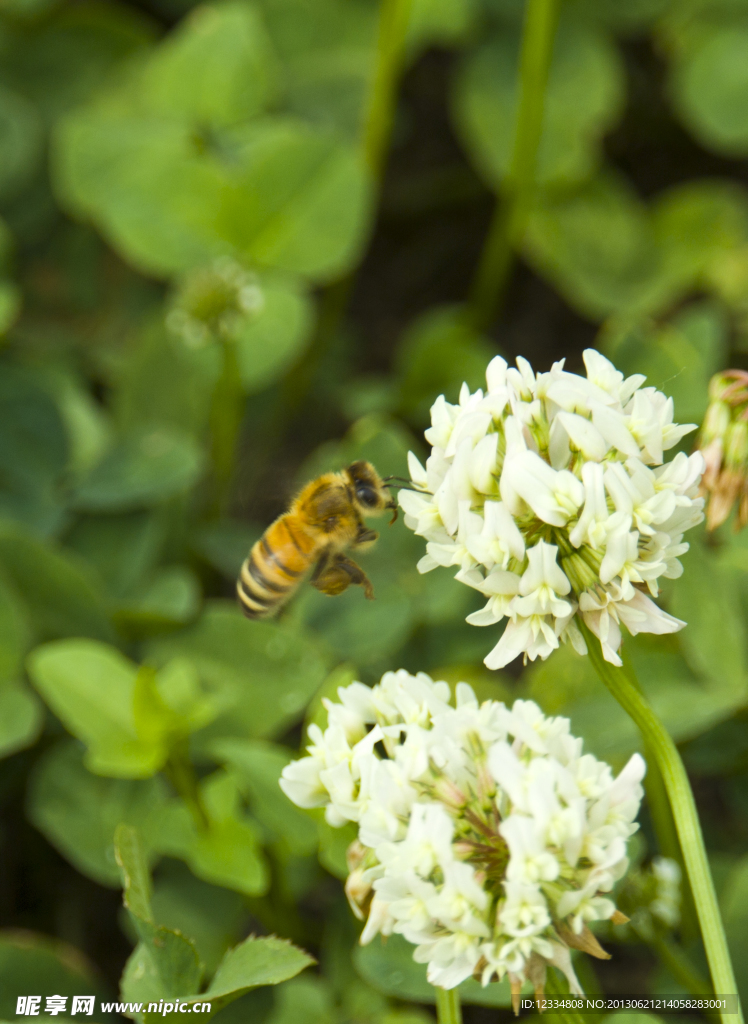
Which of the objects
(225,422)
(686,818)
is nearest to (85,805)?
(225,422)

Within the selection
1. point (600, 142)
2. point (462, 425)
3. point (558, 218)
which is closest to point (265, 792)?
point (462, 425)

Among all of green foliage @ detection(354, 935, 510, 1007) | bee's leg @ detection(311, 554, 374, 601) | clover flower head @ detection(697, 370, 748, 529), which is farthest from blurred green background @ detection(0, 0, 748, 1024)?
clover flower head @ detection(697, 370, 748, 529)

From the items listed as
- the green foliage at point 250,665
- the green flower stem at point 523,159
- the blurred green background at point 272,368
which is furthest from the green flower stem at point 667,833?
the green flower stem at point 523,159

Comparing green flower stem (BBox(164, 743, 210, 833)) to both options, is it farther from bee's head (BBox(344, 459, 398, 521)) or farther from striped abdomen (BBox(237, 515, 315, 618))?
bee's head (BBox(344, 459, 398, 521))

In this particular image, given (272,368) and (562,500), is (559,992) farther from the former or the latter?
(272,368)

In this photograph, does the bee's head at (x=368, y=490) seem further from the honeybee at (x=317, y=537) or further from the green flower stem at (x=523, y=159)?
the green flower stem at (x=523, y=159)

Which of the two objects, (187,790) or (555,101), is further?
(555,101)
